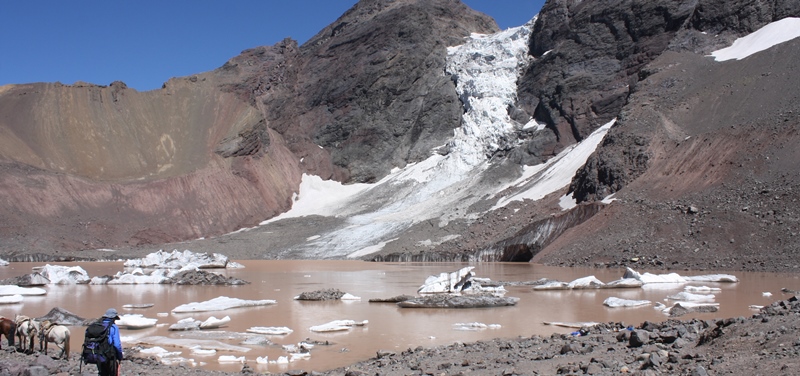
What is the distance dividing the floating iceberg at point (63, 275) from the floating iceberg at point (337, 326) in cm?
1887

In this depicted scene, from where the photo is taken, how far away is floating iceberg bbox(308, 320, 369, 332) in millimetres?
14336

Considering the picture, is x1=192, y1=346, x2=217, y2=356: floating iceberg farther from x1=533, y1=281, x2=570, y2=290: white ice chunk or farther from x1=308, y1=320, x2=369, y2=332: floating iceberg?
x1=533, y1=281, x2=570, y2=290: white ice chunk

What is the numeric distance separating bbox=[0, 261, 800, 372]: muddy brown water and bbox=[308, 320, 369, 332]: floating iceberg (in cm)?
25

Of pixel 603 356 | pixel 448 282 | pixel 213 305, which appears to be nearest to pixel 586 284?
pixel 448 282

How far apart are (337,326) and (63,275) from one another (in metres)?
19.6

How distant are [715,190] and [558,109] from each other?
35916 mm

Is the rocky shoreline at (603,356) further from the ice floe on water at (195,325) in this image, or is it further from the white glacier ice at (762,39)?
the white glacier ice at (762,39)

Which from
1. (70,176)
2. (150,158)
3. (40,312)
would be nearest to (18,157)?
(70,176)

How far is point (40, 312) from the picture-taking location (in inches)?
715

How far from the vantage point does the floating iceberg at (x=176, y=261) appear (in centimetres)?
3719

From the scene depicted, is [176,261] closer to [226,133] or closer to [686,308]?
[686,308]

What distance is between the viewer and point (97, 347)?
784cm

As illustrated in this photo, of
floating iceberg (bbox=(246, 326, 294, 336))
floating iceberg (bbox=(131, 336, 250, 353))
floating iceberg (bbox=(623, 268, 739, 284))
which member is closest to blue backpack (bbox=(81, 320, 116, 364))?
floating iceberg (bbox=(131, 336, 250, 353))

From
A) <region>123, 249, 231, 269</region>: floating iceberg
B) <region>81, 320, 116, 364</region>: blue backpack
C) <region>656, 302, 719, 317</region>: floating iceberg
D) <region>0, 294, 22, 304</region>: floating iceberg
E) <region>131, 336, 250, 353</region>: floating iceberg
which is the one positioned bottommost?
<region>131, 336, 250, 353</region>: floating iceberg
